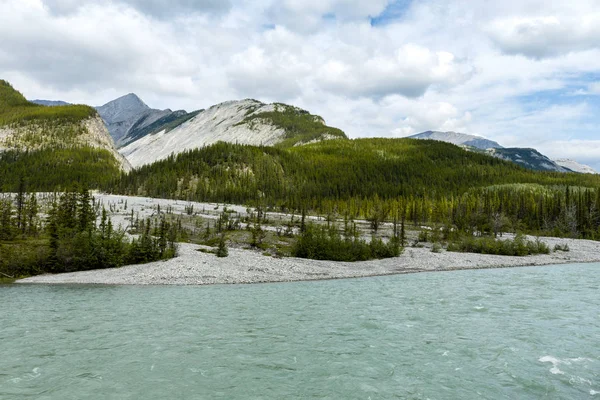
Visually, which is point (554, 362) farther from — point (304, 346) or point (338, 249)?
point (338, 249)

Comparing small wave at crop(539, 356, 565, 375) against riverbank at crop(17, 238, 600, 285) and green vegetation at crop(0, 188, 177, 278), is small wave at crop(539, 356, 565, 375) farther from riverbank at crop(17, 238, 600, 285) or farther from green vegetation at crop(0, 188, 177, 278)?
green vegetation at crop(0, 188, 177, 278)

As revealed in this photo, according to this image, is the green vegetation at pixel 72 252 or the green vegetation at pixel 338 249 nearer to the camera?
the green vegetation at pixel 72 252

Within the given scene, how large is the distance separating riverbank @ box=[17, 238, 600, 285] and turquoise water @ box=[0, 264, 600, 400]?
41.4ft

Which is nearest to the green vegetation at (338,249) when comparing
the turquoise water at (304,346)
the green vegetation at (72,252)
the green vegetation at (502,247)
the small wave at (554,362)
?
the green vegetation at (502,247)

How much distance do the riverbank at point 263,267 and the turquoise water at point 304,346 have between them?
41.4 ft

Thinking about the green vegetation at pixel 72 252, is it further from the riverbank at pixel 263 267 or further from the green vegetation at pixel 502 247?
the green vegetation at pixel 502 247

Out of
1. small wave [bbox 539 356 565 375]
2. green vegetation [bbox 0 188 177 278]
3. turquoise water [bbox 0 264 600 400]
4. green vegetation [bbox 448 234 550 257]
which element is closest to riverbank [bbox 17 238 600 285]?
green vegetation [bbox 0 188 177 278]

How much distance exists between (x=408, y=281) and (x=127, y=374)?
37.5m

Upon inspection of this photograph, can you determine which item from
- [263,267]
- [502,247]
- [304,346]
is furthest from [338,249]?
[304,346]

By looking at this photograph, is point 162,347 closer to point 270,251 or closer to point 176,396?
point 176,396

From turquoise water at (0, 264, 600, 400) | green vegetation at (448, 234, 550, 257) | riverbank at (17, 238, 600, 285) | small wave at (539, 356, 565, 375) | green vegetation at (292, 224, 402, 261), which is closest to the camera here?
turquoise water at (0, 264, 600, 400)

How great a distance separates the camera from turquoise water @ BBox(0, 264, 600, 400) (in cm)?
1497

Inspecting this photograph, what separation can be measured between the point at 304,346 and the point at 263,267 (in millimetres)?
37422

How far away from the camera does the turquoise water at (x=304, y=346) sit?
14969 millimetres
